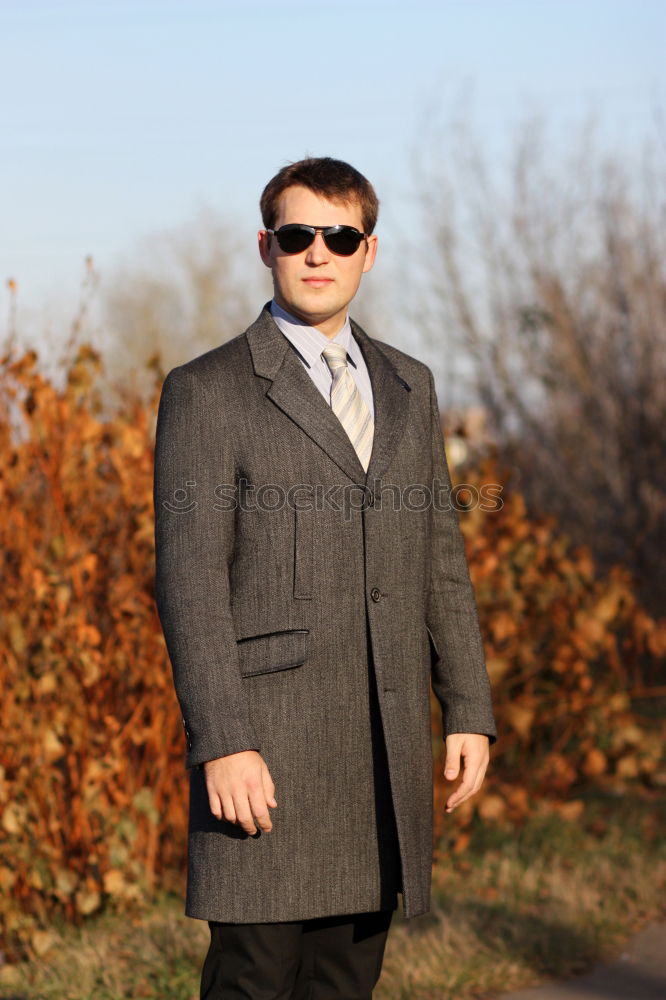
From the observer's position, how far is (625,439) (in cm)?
858

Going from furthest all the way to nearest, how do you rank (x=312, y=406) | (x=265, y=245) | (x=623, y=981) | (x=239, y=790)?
(x=623, y=981)
(x=265, y=245)
(x=312, y=406)
(x=239, y=790)

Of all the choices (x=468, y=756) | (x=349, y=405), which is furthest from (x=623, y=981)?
(x=349, y=405)

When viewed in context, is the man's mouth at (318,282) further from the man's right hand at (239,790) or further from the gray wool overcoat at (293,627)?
the man's right hand at (239,790)

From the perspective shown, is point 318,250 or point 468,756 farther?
point 468,756

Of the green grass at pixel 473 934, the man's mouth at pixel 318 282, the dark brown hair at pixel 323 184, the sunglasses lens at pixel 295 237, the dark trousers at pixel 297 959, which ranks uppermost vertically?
the dark brown hair at pixel 323 184

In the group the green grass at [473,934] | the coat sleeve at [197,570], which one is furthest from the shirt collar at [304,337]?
the green grass at [473,934]

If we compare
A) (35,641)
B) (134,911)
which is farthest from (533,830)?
(35,641)

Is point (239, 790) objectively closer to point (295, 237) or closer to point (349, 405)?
point (349, 405)

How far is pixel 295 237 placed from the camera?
2570 mm

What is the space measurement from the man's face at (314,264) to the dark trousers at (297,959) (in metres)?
1.28

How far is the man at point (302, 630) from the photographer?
2393 mm

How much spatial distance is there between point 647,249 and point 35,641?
250 inches

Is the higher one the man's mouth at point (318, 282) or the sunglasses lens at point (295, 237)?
the sunglasses lens at point (295, 237)

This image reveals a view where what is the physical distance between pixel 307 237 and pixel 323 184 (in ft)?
0.41
